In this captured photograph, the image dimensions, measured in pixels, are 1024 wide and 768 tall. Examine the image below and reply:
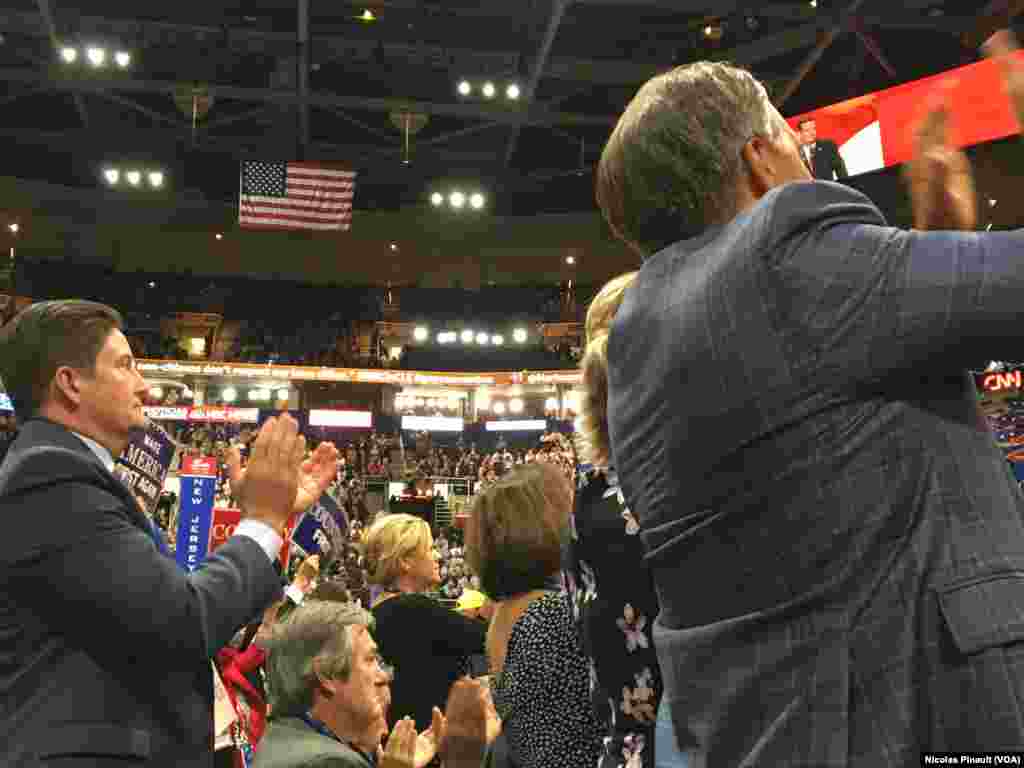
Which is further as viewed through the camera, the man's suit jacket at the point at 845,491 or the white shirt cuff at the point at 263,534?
the white shirt cuff at the point at 263,534

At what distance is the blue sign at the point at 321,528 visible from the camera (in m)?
4.39

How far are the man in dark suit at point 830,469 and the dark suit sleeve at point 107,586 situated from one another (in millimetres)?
871

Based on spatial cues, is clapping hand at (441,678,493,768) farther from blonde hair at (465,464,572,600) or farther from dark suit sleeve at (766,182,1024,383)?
dark suit sleeve at (766,182,1024,383)

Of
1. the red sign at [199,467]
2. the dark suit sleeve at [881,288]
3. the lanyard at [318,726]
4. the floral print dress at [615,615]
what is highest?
the red sign at [199,467]

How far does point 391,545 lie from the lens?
3.79m

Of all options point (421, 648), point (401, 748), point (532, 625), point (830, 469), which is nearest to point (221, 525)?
point (421, 648)

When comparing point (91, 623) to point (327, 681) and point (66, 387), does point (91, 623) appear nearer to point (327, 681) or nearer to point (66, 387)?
point (66, 387)

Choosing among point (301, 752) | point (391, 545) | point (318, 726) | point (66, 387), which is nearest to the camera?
point (66, 387)

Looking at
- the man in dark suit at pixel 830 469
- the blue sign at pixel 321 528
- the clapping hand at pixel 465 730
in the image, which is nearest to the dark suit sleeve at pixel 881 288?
the man in dark suit at pixel 830 469

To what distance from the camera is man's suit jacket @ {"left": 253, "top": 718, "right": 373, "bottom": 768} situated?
2.12 meters

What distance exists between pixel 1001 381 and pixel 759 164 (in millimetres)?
7220

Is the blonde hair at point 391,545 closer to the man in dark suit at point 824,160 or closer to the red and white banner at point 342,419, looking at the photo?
the man in dark suit at point 824,160

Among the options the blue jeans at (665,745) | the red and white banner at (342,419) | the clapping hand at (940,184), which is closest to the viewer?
the clapping hand at (940,184)

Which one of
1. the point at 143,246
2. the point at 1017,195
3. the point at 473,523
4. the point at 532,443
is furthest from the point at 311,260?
the point at 473,523
